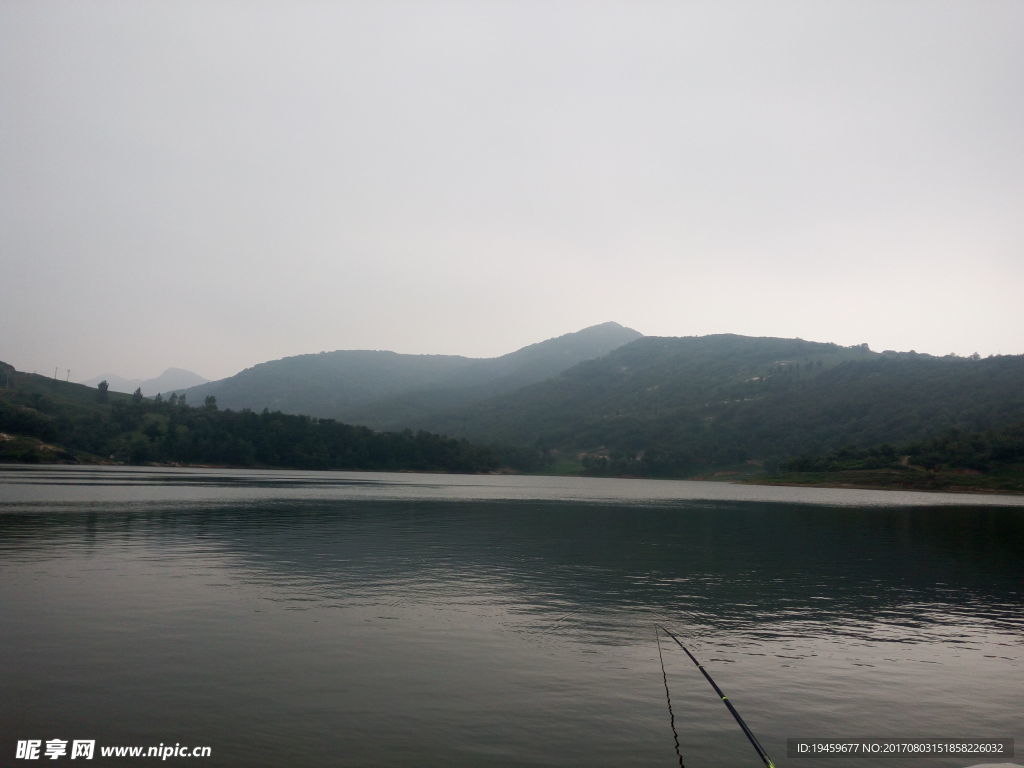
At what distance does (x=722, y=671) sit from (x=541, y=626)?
8117 millimetres

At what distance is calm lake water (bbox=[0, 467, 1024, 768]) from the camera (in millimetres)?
17156

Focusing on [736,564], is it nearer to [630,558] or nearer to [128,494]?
[630,558]

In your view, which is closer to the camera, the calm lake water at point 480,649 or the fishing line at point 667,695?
the fishing line at point 667,695

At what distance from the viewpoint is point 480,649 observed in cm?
2514

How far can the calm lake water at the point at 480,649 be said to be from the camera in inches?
675

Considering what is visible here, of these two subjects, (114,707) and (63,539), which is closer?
(114,707)

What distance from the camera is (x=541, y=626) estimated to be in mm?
29047

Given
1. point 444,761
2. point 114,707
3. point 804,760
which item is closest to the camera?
point 444,761

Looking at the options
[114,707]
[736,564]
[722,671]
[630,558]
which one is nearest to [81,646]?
[114,707]

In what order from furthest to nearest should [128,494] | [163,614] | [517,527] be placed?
[128,494]
[517,527]
[163,614]

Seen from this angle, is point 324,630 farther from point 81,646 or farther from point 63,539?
point 63,539

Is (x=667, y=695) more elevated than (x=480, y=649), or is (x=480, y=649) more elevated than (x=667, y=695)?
(x=667, y=695)

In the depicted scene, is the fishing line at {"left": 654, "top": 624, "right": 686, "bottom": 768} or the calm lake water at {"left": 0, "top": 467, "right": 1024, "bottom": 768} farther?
the calm lake water at {"left": 0, "top": 467, "right": 1024, "bottom": 768}

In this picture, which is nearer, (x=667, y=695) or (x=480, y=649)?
(x=667, y=695)
